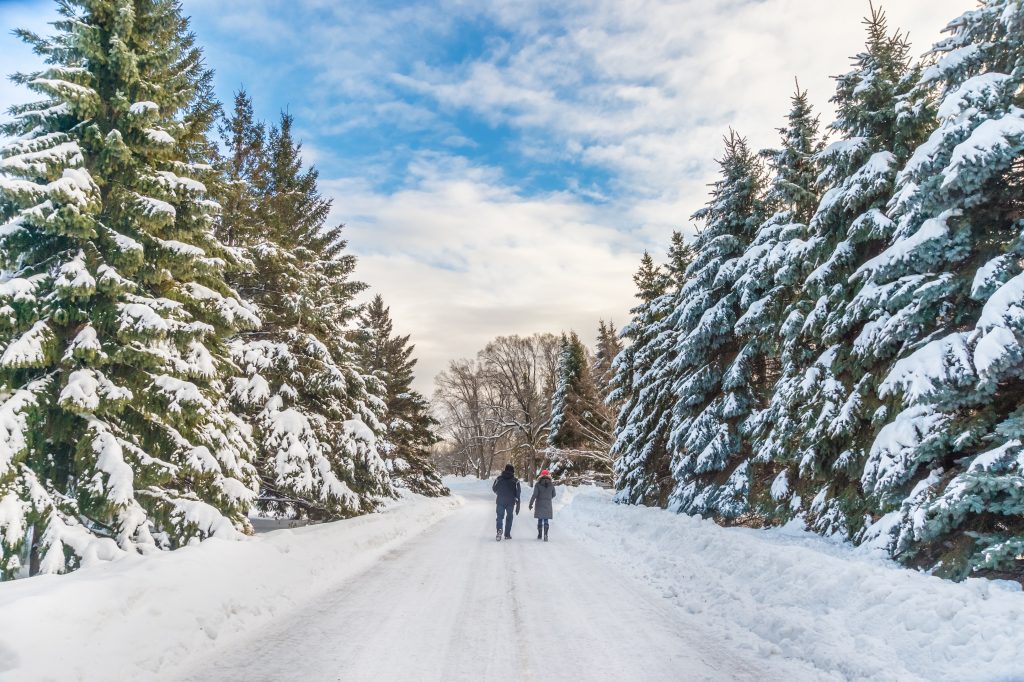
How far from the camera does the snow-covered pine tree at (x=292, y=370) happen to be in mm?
13500

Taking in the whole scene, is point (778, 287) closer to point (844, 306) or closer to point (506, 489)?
point (844, 306)

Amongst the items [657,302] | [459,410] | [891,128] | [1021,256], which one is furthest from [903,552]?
[459,410]

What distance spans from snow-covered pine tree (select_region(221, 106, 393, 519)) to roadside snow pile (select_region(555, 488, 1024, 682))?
849 centimetres

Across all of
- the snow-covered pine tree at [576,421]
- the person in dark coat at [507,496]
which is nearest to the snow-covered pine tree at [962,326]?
the person in dark coat at [507,496]

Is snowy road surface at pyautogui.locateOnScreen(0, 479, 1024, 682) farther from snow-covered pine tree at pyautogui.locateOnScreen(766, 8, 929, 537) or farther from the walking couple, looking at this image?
the walking couple

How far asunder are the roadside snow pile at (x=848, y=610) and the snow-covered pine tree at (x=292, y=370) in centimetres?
849

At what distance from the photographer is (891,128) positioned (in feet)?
34.1

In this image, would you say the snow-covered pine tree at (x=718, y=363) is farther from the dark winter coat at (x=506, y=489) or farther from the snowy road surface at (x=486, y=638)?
the snowy road surface at (x=486, y=638)

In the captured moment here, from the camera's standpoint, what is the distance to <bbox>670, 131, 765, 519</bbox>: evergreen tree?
567 inches

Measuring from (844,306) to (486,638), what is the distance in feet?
27.7

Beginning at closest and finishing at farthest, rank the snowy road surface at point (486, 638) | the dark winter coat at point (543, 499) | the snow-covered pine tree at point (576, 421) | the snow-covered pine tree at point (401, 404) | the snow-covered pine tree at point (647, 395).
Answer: the snowy road surface at point (486, 638)
the dark winter coat at point (543, 499)
the snow-covered pine tree at point (647, 395)
the snow-covered pine tree at point (401, 404)
the snow-covered pine tree at point (576, 421)

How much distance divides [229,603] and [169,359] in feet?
12.9

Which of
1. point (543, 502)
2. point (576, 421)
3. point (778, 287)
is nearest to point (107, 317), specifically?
point (543, 502)

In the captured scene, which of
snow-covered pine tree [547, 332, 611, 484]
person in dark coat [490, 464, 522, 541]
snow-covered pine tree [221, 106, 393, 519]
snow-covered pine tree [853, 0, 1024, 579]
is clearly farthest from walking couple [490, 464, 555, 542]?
snow-covered pine tree [547, 332, 611, 484]
